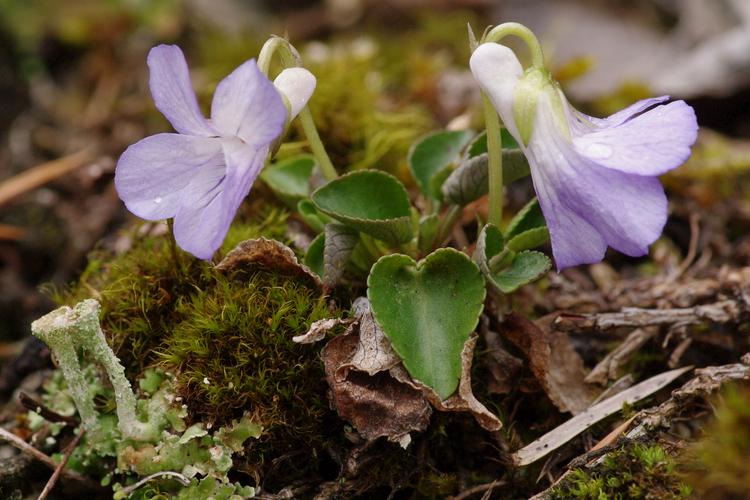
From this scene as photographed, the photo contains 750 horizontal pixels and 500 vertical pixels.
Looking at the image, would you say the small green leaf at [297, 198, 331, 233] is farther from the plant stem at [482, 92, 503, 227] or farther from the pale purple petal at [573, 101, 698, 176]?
the pale purple petal at [573, 101, 698, 176]

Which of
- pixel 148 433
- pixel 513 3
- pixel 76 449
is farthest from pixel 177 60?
pixel 513 3

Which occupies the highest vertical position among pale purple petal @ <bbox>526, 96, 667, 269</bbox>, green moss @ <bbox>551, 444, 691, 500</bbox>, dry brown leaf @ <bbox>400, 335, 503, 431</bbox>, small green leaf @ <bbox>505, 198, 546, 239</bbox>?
pale purple petal @ <bbox>526, 96, 667, 269</bbox>

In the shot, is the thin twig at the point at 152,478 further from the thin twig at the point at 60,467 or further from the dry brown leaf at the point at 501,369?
the dry brown leaf at the point at 501,369

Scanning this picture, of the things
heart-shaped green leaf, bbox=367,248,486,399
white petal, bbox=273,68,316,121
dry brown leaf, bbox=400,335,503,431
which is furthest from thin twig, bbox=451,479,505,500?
white petal, bbox=273,68,316,121

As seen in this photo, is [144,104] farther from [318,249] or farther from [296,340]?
[296,340]

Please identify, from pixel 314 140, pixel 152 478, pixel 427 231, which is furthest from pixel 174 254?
pixel 427 231
